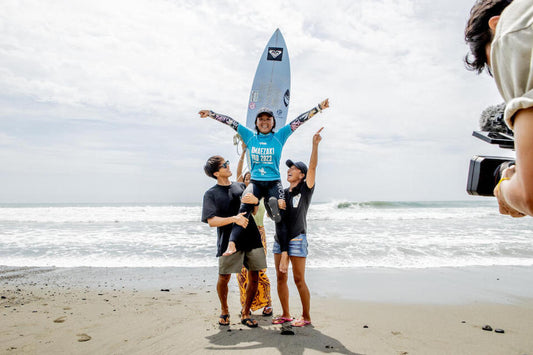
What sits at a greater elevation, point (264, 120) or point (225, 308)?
point (264, 120)

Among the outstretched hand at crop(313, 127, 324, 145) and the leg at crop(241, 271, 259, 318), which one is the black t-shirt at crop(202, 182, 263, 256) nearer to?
the leg at crop(241, 271, 259, 318)

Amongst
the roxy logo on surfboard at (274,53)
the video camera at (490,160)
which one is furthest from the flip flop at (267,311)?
the roxy logo on surfboard at (274,53)

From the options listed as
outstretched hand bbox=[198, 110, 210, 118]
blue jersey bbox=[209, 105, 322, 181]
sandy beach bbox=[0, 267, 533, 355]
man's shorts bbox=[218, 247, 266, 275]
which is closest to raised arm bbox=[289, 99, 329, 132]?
blue jersey bbox=[209, 105, 322, 181]

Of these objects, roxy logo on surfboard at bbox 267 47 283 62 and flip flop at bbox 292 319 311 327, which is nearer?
flip flop at bbox 292 319 311 327

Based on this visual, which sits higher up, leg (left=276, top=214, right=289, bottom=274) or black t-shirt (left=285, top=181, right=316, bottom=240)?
black t-shirt (left=285, top=181, right=316, bottom=240)

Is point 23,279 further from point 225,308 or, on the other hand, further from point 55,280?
point 225,308

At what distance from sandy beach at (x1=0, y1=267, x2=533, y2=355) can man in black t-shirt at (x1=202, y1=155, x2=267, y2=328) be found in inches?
14.0

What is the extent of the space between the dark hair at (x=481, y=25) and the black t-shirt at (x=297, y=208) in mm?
3251

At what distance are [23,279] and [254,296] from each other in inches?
192

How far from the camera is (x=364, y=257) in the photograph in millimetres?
8688

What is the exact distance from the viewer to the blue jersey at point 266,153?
186 inches

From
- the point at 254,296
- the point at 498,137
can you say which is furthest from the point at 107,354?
the point at 498,137

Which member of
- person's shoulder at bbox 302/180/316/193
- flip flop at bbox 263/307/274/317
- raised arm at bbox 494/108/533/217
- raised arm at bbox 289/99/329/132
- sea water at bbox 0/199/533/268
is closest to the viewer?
raised arm at bbox 494/108/533/217

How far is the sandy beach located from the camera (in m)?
3.66
